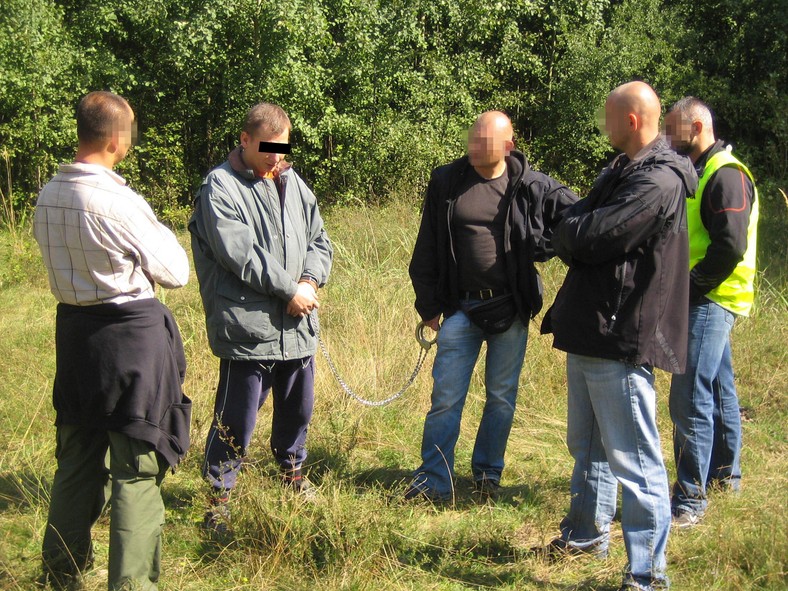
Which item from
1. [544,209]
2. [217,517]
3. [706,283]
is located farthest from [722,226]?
[217,517]

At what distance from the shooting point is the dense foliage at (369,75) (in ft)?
37.1

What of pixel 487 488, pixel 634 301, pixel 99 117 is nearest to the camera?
pixel 99 117

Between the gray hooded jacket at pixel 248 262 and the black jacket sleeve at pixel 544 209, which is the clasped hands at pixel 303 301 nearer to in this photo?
the gray hooded jacket at pixel 248 262

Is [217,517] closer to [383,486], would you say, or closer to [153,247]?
[383,486]

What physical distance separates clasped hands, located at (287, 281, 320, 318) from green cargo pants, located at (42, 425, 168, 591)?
1.00 metres

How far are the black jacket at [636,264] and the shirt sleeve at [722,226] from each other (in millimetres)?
636

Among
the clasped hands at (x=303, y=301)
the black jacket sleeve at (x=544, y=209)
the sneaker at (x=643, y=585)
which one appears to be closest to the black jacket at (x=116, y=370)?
the clasped hands at (x=303, y=301)

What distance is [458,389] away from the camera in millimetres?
4148

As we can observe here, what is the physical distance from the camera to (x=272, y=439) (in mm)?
4094

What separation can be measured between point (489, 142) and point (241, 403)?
1748 millimetres

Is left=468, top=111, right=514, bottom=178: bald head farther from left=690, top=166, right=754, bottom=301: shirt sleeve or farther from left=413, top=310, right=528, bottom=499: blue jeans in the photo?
left=690, top=166, right=754, bottom=301: shirt sleeve

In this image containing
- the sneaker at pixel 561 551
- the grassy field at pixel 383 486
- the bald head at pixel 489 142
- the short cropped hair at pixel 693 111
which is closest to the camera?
the grassy field at pixel 383 486

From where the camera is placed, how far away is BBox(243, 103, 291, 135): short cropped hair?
371 centimetres

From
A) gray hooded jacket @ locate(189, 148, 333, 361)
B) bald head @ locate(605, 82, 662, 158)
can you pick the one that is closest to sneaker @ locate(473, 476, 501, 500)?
gray hooded jacket @ locate(189, 148, 333, 361)
